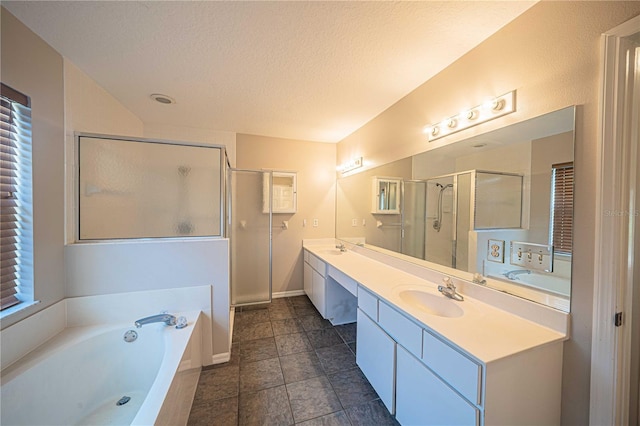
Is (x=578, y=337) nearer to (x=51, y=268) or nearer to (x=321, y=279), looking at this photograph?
(x=321, y=279)

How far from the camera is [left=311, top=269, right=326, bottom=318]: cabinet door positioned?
2705mm

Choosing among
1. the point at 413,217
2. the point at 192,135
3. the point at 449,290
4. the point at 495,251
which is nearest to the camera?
the point at 495,251

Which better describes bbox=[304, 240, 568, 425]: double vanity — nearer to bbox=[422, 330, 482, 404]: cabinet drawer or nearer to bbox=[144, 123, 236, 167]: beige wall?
bbox=[422, 330, 482, 404]: cabinet drawer

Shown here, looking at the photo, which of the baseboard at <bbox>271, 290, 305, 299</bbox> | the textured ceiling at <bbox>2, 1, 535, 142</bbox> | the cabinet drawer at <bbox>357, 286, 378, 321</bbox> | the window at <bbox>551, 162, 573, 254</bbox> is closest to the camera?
the window at <bbox>551, 162, 573, 254</bbox>

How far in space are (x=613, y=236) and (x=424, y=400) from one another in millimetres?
1129

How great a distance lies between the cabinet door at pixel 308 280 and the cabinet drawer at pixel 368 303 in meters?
1.38

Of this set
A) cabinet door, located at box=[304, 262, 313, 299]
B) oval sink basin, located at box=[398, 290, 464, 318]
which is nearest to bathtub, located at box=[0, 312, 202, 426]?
oval sink basin, located at box=[398, 290, 464, 318]

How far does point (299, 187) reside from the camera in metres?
3.49

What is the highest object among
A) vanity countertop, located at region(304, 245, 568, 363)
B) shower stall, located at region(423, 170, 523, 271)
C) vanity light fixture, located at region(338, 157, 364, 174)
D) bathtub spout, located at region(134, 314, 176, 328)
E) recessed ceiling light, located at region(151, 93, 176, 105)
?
recessed ceiling light, located at region(151, 93, 176, 105)

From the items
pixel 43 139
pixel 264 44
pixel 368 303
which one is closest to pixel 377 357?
pixel 368 303

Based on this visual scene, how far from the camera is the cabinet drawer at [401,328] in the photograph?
1.23 m

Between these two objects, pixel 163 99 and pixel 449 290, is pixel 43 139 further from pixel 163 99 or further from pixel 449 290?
pixel 449 290

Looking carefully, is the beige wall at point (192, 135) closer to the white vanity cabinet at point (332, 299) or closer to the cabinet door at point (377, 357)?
the white vanity cabinet at point (332, 299)

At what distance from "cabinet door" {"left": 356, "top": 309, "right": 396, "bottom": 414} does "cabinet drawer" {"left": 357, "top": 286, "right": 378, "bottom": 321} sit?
5 cm
